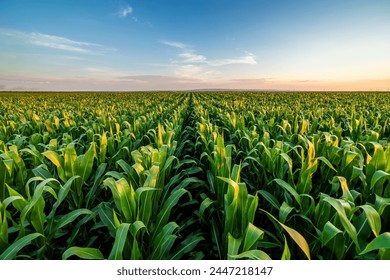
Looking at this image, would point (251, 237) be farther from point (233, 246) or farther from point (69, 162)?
point (69, 162)

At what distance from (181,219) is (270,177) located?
3.51 ft

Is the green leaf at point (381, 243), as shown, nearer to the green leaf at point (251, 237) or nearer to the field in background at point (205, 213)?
the field in background at point (205, 213)

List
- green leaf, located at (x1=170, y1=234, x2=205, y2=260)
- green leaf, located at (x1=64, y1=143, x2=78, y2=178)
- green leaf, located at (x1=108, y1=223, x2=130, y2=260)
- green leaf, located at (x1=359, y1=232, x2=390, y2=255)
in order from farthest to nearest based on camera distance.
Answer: green leaf, located at (x1=64, y1=143, x2=78, y2=178)
green leaf, located at (x1=170, y1=234, x2=205, y2=260)
green leaf, located at (x1=108, y1=223, x2=130, y2=260)
green leaf, located at (x1=359, y1=232, x2=390, y2=255)

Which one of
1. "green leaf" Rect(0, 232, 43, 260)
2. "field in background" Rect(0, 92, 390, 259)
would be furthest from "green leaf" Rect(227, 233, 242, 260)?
"green leaf" Rect(0, 232, 43, 260)

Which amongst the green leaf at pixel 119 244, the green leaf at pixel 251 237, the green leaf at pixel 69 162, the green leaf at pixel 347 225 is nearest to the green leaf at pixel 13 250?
the green leaf at pixel 119 244

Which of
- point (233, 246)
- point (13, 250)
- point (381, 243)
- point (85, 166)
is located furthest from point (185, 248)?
point (85, 166)

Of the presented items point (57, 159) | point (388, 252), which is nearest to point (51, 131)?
point (57, 159)

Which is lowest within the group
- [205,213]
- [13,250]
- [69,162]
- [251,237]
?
[205,213]

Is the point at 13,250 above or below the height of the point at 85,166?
below

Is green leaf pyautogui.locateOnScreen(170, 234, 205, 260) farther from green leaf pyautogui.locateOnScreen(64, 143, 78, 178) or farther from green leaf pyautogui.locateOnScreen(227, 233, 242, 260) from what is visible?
green leaf pyautogui.locateOnScreen(64, 143, 78, 178)

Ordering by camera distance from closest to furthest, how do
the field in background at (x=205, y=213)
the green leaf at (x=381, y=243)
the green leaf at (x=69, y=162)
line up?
the green leaf at (x=381, y=243) → the field in background at (x=205, y=213) → the green leaf at (x=69, y=162)

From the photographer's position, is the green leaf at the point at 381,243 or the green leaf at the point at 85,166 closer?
the green leaf at the point at 381,243
